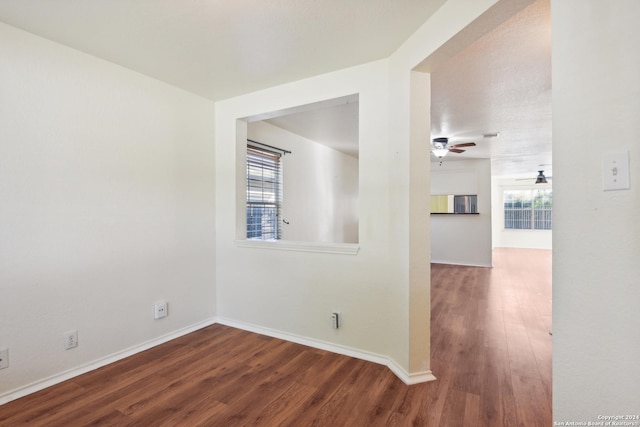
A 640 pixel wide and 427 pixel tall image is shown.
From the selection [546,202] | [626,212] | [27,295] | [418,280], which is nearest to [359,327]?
[418,280]

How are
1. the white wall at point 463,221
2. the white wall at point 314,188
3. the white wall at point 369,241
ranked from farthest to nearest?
the white wall at point 463,221 < the white wall at point 314,188 < the white wall at point 369,241

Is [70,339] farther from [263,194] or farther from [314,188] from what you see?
[314,188]

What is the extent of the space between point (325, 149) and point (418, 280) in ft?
12.6

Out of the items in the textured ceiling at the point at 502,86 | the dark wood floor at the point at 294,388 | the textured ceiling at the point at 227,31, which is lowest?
the dark wood floor at the point at 294,388

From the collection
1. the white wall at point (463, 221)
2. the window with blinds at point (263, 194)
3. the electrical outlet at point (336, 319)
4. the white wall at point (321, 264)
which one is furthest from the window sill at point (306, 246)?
the white wall at point (463, 221)

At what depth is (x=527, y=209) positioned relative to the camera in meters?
10.3

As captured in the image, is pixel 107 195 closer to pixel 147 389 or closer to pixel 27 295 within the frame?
pixel 27 295

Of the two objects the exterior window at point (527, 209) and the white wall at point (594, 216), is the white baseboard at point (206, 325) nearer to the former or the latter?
the white wall at point (594, 216)

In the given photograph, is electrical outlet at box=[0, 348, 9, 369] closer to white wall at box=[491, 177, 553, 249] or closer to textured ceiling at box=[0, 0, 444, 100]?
textured ceiling at box=[0, 0, 444, 100]

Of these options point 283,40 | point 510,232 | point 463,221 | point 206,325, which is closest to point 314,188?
point 206,325

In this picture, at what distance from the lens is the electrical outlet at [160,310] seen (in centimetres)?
274

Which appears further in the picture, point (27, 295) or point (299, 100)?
point (299, 100)

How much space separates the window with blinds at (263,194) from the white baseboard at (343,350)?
3.71ft

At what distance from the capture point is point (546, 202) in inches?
393
